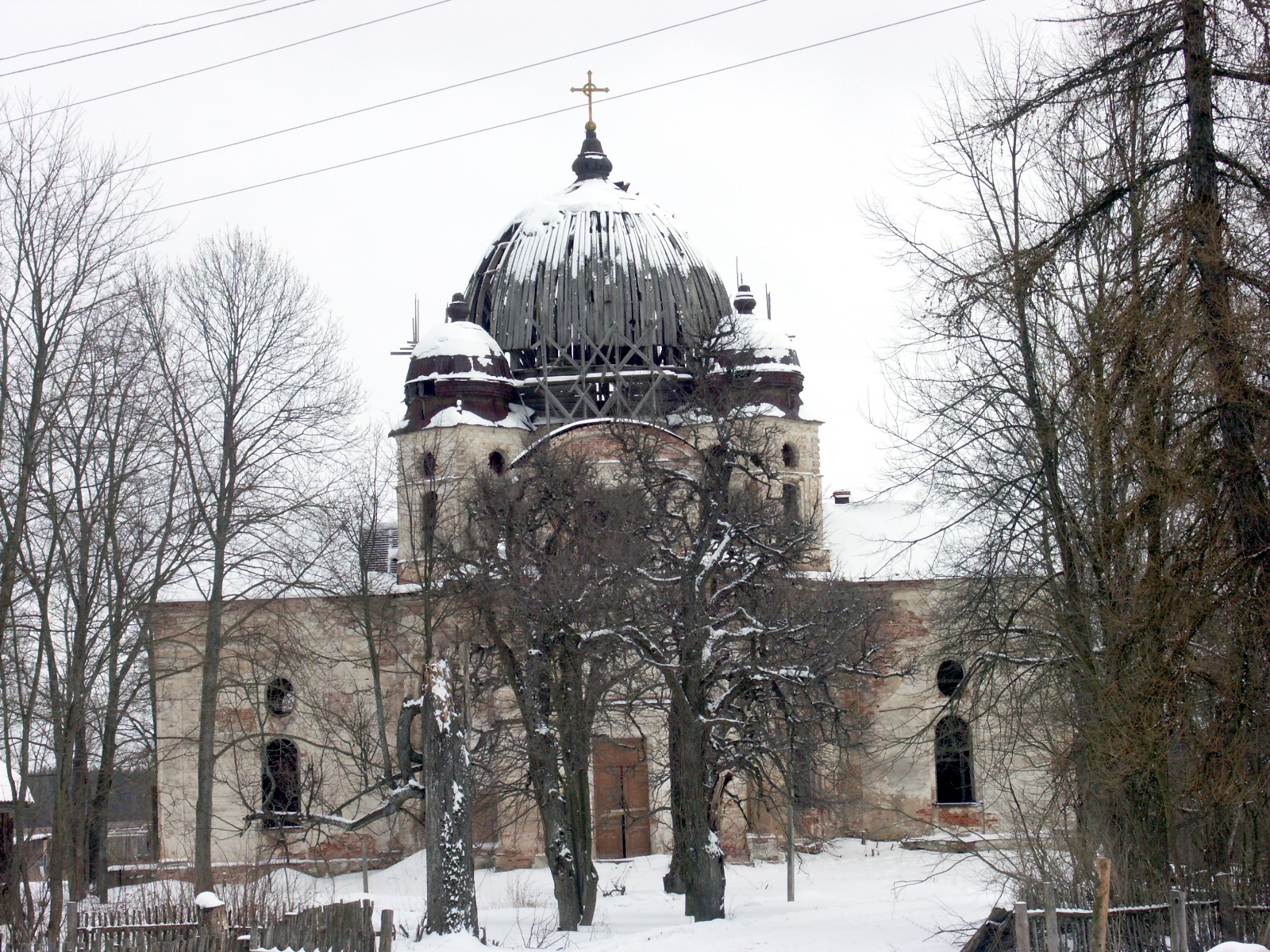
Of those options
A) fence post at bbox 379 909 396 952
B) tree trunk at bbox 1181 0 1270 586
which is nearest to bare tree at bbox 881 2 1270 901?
tree trunk at bbox 1181 0 1270 586

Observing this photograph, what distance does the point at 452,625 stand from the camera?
29859 mm

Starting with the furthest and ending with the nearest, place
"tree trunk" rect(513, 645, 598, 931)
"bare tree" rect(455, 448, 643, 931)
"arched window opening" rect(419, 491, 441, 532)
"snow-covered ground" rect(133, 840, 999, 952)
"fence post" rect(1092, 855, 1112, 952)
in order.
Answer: "arched window opening" rect(419, 491, 441, 532), "tree trunk" rect(513, 645, 598, 931), "bare tree" rect(455, 448, 643, 931), "snow-covered ground" rect(133, 840, 999, 952), "fence post" rect(1092, 855, 1112, 952)

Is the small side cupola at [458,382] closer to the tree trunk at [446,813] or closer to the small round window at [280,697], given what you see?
the small round window at [280,697]

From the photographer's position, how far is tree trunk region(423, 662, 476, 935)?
16234mm

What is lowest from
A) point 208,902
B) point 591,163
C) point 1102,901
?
point 208,902

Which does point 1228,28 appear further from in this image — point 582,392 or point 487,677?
point 582,392

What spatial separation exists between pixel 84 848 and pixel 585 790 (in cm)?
772

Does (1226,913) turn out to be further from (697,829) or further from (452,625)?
(452,625)

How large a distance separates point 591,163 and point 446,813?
86.8 ft

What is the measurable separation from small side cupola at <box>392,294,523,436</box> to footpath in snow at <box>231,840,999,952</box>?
9820 millimetres

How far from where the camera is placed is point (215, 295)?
24.8 metres

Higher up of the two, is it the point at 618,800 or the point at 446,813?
the point at 446,813

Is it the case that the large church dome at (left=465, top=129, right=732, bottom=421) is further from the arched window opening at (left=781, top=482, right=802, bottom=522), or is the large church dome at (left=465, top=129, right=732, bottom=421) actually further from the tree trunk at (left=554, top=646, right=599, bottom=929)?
the tree trunk at (left=554, top=646, right=599, bottom=929)

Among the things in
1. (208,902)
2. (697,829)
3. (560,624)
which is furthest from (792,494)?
(208,902)
